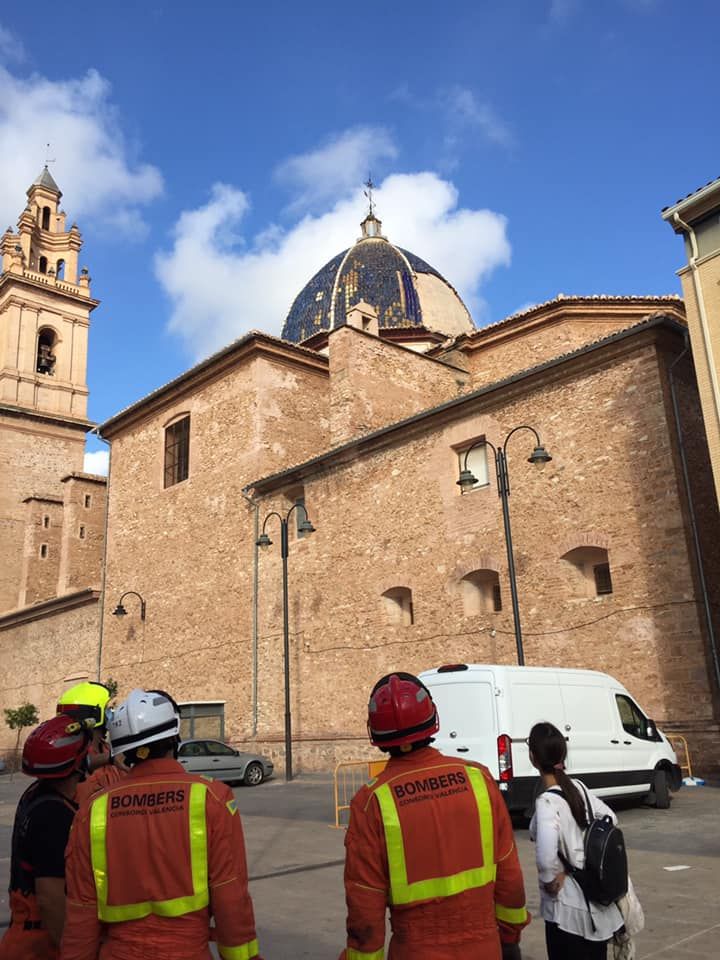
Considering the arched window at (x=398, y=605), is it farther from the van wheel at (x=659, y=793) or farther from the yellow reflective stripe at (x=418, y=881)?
the yellow reflective stripe at (x=418, y=881)

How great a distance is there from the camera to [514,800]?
988cm

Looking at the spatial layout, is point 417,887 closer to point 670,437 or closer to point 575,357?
point 670,437

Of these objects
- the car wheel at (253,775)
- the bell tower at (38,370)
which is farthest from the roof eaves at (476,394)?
the bell tower at (38,370)

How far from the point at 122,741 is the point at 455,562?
15.4 metres

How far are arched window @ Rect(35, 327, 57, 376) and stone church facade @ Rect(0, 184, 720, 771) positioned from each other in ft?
44.8

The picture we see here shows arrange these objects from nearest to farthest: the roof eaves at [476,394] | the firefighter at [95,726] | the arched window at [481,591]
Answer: the firefighter at [95,726] < the roof eaves at [476,394] < the arched window at [481,591]

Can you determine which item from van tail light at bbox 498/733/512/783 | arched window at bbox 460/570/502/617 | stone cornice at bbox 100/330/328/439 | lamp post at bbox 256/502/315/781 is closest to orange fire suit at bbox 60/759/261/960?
van tail light at bbox 498/733/512/783

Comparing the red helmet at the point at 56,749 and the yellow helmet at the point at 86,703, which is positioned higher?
A: the yellow helmet at the point at 86,703

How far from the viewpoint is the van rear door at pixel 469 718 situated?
10.2m

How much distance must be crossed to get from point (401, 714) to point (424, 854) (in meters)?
0.42

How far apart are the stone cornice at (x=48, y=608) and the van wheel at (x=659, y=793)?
2240cm

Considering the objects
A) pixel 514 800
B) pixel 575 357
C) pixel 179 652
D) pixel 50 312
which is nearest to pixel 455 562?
pixel 575 357

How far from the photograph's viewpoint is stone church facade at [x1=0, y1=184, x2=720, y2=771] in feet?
48.9

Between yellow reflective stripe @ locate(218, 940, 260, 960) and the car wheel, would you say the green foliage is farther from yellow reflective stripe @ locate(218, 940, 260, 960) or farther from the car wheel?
yellow reflective stripe @ locate(218, 940, 260, 960)
